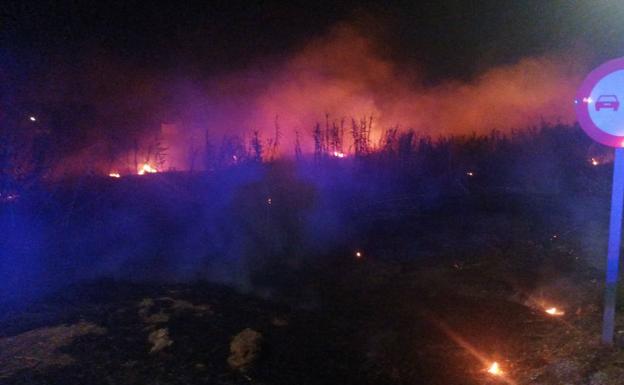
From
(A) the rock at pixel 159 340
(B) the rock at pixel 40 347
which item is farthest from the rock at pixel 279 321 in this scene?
(B) the rock at pixel 40 347

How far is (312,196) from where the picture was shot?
12586mm

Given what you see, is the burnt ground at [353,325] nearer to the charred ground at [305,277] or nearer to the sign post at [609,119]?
the charred ground at [305,277]

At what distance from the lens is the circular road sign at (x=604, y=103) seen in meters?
3.82

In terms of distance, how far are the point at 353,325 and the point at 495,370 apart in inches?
68.5

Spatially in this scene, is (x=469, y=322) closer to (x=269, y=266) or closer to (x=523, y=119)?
(x=269, y=266)

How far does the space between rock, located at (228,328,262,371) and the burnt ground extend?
0.05 m

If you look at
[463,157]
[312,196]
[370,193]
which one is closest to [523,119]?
[463,157]

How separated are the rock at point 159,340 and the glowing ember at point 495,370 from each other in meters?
3.28

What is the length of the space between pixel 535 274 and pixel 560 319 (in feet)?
5.54

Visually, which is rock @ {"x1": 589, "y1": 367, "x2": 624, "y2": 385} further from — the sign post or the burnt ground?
the sign post

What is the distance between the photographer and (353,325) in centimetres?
556

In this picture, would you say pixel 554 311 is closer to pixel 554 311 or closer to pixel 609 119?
pixel 554 311

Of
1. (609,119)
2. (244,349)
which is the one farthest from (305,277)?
(609,119)

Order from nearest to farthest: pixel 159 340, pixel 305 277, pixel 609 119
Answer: pixel 609 119, pixel 159 340, pixel 305 277
